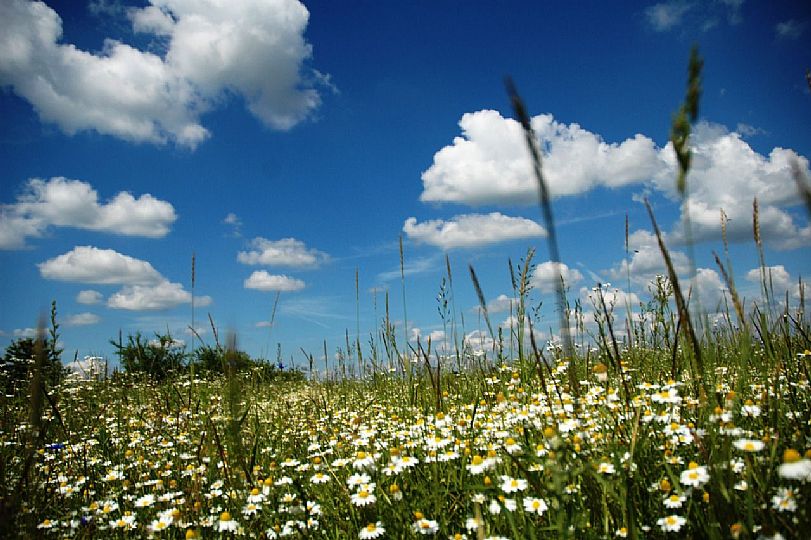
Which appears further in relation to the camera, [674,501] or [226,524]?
[226,524]

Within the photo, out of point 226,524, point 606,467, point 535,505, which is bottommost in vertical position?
point 226,524

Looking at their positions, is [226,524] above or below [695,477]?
below

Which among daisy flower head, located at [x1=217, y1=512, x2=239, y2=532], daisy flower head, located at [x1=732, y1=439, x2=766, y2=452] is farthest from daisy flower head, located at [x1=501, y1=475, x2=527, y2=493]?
daisy flower head, located at [x1=217, y1=512, x2=239, y2=532]

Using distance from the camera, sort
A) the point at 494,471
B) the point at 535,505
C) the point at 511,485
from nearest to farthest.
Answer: the point at 535,505
the point at 511,485
the point at 494,471

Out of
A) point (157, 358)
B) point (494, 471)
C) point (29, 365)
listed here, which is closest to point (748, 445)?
point (494, 471)

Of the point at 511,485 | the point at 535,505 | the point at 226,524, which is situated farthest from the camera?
the point at 226,524

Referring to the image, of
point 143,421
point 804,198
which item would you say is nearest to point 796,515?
point 804,198

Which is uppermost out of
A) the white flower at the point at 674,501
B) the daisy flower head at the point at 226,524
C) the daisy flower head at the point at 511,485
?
the daisy flower head at the point at 511,485

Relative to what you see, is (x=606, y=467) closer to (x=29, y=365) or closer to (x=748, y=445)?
→ (x=748, y=445)

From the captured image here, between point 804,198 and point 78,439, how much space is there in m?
5.85

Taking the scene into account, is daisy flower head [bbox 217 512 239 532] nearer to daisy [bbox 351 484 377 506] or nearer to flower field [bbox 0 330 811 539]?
flower field [bbox 0 330 811 539]

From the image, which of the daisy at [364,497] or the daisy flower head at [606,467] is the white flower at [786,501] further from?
the daisy at [364,497]

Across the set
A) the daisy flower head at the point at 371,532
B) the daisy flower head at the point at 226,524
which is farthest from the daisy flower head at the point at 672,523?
the daisy flower head at the point at 226,524

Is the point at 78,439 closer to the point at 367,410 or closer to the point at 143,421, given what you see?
the point at 143,421
